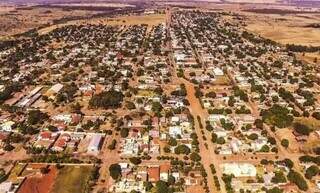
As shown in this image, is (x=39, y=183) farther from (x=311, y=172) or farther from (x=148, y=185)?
(x=311, y=172)

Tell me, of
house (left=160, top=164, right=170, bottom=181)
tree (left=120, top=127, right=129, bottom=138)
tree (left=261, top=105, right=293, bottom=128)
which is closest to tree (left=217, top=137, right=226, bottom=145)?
house (left=160, top=164, right=170, bottom=181)

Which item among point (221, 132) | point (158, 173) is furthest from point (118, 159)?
point (221, 132)

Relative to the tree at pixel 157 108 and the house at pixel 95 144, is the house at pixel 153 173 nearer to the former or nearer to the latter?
the house at pixel 95 144

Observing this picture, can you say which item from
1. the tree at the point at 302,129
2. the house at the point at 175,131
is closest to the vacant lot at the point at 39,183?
the house at the point at 175,131

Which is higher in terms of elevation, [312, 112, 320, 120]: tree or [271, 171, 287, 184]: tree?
[312, 112, 320, 120]: tree

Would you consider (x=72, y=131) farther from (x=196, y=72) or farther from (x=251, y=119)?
(x=196, y=72)

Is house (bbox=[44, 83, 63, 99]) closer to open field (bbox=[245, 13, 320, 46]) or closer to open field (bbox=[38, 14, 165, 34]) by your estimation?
open field (bbox=[245, 13, 320, 46])
